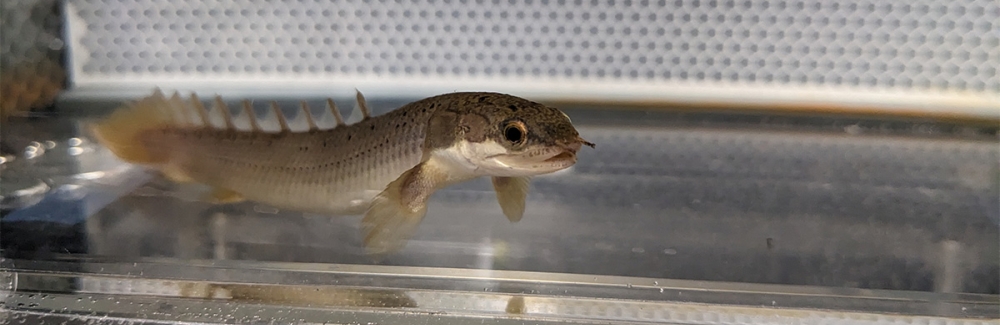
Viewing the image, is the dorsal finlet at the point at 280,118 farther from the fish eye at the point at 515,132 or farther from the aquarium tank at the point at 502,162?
the fish eye at the point at 515,132

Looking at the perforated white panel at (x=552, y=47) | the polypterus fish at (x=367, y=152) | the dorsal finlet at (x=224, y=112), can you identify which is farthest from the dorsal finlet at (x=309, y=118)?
the perforated white panel at (x=552, y=47)

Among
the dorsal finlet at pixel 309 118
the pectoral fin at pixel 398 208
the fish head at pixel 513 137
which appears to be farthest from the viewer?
the dorsal finlet at pixel 309 118

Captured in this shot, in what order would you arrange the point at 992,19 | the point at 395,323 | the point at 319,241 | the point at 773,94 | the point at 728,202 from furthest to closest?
the point at 773,94 < the point at 992,19 < the point at 728,202 < the point at 319,241 < the point at 395,323

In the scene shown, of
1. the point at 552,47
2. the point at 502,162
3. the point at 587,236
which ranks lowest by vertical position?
the point at 587,236

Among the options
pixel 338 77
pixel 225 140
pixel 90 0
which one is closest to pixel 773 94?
pixel 338 77

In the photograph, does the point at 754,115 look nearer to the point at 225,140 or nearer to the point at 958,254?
the point at 958,254

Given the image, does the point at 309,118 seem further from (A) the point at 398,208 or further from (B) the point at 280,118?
(A) the point at 398,208

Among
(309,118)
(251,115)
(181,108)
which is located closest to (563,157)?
(309,118)
